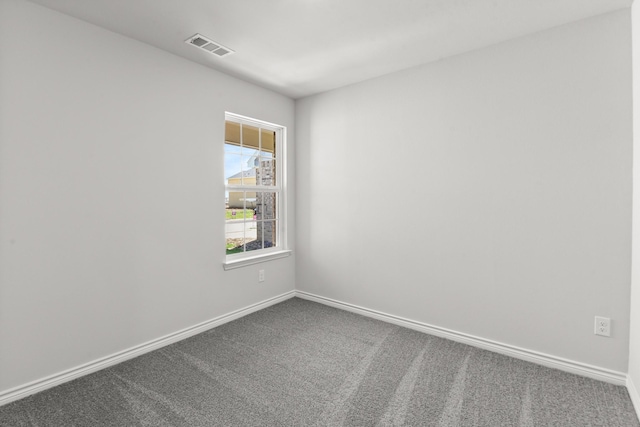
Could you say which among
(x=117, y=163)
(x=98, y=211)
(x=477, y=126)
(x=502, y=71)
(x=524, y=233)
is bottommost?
(x=524, y=233)

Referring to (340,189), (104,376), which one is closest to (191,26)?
(340,189)

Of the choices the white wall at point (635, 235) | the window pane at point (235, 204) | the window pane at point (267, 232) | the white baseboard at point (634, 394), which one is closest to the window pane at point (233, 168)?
the window pane at point (235, 204)

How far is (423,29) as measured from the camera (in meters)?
2.36

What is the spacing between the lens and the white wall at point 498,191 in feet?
7.03

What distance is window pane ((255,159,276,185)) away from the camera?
3.69m

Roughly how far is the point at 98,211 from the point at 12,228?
467 millimetres

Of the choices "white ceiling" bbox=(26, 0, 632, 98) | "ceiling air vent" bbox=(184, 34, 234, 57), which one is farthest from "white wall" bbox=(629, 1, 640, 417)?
"ceiling air vent" bbox=(184, 34, 234, 57)

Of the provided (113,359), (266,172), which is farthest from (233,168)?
(113,359)

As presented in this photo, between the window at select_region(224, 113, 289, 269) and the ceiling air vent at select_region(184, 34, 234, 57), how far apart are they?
0.67 meters

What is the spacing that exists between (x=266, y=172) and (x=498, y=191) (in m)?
2.44

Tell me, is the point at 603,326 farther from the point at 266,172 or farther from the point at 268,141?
the point at 268,141

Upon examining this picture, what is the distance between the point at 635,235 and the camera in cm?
198

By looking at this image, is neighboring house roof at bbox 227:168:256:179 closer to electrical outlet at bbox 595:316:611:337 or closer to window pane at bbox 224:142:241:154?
window pane at bbox 224:142:241:154

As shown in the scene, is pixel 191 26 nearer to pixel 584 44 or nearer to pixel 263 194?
pixel 263 194
